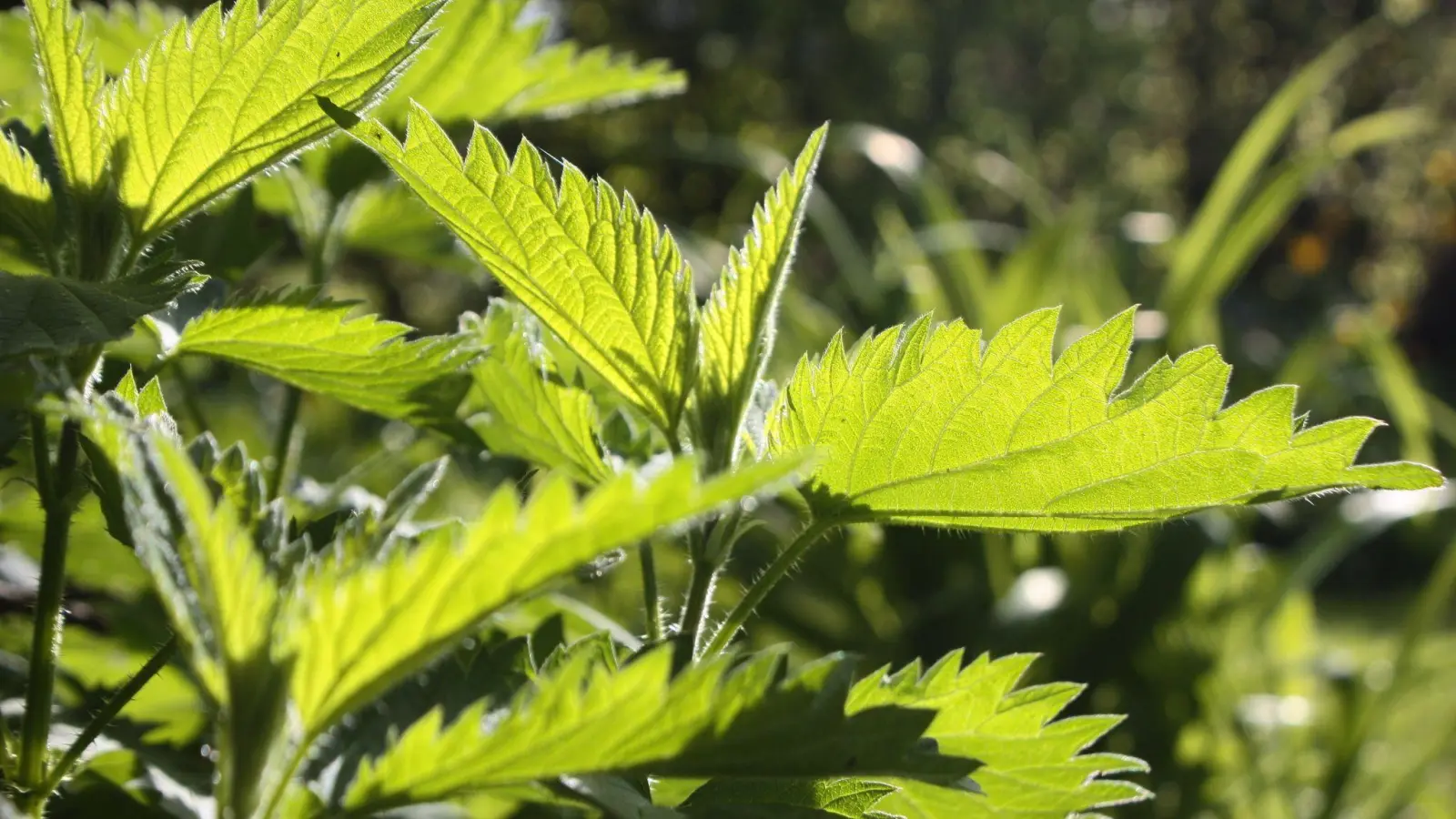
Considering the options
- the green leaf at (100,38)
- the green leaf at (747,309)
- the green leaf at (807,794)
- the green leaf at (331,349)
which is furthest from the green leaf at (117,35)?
the green leaf at (807,794)

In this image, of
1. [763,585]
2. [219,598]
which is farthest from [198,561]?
[763,585]

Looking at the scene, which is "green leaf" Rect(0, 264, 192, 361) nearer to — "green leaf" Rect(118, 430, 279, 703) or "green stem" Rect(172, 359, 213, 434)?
"green leaf" Rect(118, 430, 279, 703)

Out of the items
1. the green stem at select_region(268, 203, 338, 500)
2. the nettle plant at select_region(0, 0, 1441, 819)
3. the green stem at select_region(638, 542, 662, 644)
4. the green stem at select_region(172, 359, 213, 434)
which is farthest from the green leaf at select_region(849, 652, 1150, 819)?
the green stem at select_region(172, 359, 213, 434)

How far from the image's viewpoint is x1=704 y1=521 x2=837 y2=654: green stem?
46 centimetres

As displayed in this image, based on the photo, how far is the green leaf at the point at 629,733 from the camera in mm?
325

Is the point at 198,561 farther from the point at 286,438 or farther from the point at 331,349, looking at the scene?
the point at 286,438

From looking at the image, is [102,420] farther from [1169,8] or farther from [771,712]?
[1169,8]

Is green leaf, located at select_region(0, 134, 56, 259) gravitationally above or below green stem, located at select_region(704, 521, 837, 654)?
above

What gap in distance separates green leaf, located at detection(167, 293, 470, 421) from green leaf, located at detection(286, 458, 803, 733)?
0.53ft

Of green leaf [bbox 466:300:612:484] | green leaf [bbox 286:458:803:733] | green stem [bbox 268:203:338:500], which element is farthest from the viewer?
green stem [bbox 268:203:338:500]

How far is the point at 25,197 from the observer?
0.46 metres

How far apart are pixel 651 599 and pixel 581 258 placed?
14 cm

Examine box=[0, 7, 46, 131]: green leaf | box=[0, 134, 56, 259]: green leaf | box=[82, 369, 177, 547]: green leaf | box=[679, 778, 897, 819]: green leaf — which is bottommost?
box=[679, 778, 897, 819]: green leaf

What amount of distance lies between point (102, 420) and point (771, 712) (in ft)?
0.66
